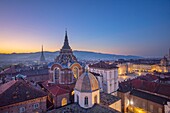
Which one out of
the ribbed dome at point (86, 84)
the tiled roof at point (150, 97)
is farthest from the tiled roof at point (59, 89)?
the tiled roof at point (150, 97)

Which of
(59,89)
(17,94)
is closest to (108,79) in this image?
(59,89)

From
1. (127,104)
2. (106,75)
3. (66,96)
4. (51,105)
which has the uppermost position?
(106,75)

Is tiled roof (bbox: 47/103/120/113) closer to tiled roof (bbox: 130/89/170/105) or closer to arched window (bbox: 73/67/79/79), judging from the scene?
arched window (bbox: 73/67/79/79)

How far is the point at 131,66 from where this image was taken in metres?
106

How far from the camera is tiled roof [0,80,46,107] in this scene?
20.2 meters

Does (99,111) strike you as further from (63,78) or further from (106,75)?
(106,75)

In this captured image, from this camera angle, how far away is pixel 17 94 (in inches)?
854

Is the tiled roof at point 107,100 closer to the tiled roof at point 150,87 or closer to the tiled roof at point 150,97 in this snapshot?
the tiled roof at point 150,97

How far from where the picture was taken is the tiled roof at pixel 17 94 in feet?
66.4

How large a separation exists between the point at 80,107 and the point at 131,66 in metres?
94.9

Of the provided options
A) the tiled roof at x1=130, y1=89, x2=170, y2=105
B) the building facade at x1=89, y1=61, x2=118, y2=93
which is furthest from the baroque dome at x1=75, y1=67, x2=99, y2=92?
the building facade at x1=89, y1=61, x2=118, y2=93

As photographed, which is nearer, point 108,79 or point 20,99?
point 20,99

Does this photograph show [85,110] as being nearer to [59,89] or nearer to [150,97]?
[59,89]

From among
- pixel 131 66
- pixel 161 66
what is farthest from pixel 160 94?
pixel 131 66
